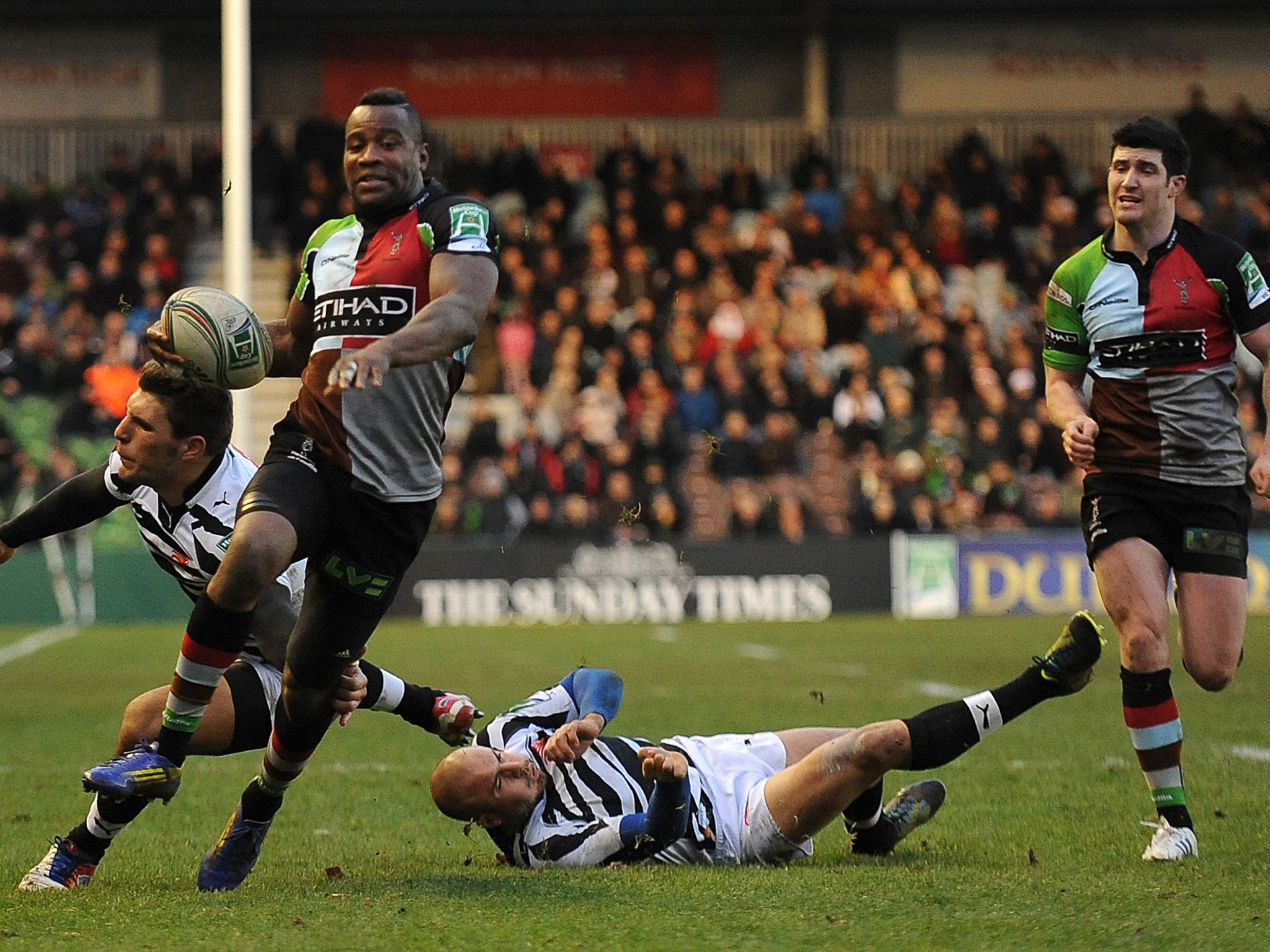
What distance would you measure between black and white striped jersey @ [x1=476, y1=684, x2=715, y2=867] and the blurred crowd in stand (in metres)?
12.9

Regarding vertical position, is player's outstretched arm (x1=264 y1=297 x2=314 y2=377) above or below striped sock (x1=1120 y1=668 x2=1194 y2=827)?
above

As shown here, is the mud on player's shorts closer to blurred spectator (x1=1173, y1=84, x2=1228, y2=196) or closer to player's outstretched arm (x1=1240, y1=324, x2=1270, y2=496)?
player's outstretched arm (x1=1240, y1=324, x2=1270, y2=496)

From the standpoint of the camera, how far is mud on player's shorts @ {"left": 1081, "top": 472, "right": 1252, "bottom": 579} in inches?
241

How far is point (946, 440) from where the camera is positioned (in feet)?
64.8

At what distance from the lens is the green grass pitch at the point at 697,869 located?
Answer: 14.6ft

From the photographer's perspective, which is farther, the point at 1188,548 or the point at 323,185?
the point at 323,185

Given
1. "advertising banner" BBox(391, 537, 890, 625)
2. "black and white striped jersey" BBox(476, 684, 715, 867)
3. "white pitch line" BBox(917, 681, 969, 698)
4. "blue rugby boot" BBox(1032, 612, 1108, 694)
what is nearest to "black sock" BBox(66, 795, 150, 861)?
"black and white striped jersey" BBox(476, 684, 715, 867)

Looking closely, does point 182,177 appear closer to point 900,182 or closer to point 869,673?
point 900,182

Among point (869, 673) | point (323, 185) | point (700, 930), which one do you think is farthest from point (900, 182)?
point (700, 930)

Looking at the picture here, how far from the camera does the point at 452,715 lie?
640cm

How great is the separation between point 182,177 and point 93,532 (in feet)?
23.7

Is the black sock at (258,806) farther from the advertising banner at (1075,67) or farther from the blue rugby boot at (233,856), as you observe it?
the advertising banner at (1075,67)

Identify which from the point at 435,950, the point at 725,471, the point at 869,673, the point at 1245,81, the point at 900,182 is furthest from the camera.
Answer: the point at 1245,81

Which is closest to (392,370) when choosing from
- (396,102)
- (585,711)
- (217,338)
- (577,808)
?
(217,338)
